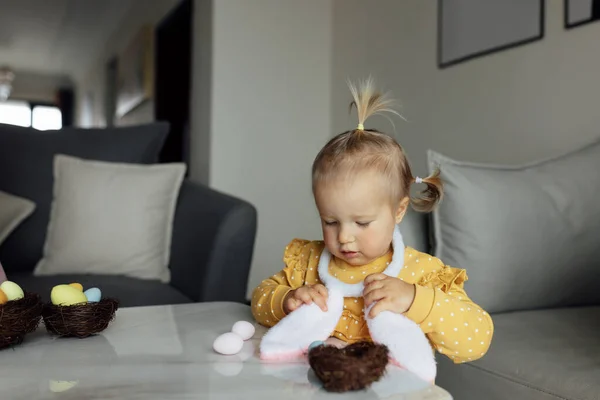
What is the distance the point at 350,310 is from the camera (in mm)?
970

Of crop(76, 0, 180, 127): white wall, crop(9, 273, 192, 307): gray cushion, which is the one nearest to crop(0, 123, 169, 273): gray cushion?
crop(9, 273, 192, 307): gray cushion

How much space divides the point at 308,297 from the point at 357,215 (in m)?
0.14

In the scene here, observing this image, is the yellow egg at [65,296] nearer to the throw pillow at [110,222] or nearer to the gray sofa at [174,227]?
the gray sofa at [174,227]

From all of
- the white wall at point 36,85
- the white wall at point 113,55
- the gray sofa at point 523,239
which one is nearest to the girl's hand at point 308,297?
the gray sofa at point 523,239

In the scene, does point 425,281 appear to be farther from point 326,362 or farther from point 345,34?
point 345,34

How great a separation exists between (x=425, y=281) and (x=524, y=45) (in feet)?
4.78

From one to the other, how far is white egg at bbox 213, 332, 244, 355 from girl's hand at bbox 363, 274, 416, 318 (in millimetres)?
194

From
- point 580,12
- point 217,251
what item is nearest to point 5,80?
point 217,251

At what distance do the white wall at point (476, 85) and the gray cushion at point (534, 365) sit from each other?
2.71 feet

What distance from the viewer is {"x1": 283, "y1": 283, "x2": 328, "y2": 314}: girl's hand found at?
88cm

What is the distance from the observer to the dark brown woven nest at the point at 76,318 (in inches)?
35.7

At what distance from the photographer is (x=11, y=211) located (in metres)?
1.90

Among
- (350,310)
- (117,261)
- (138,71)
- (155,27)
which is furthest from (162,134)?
(138,71)

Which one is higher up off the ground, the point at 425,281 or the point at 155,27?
the point at 155,27
